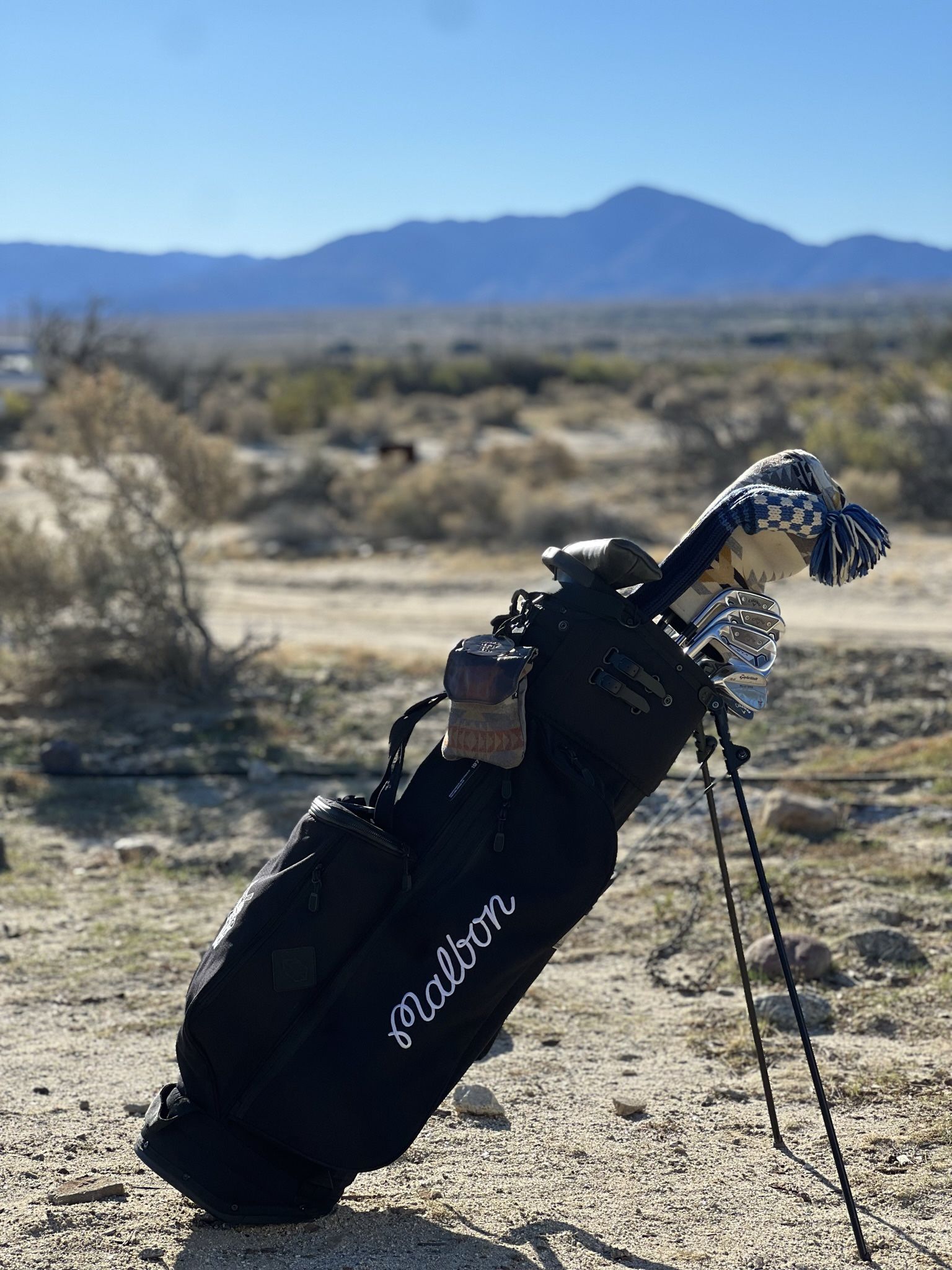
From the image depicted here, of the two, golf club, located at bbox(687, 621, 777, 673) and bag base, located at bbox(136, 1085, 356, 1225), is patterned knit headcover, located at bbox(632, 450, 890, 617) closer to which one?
golf club, located at bbox(687, 621, 777, 673)

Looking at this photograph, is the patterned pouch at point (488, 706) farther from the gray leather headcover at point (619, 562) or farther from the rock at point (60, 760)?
the rock at point (60, 760)

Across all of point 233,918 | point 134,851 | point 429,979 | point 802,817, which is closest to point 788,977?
point 429,979

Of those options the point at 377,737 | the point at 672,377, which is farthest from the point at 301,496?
the point at 672,377

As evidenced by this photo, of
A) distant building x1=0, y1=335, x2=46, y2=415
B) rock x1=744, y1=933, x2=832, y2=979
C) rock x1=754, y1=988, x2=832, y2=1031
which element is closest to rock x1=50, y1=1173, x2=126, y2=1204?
rock x1=754, y1=988, x2=832, y2=1031

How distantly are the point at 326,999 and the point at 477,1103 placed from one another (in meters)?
1.00

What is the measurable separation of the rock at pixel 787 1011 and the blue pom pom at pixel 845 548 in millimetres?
1719

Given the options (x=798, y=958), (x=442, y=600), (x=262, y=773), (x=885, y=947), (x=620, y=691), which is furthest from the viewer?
(x=442, y=600)

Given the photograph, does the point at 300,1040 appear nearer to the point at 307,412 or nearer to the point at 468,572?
the point at 468,572

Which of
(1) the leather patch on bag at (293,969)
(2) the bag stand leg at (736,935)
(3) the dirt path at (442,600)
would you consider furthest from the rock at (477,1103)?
(3) the dirt path at (442,600)

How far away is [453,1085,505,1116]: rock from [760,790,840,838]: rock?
2776 millimetres

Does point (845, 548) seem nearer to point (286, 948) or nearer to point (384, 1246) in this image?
point (286, 948)

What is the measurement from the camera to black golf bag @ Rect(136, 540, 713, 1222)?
2980 millimetres

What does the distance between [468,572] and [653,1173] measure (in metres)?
12.8

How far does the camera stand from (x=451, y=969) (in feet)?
9.86
